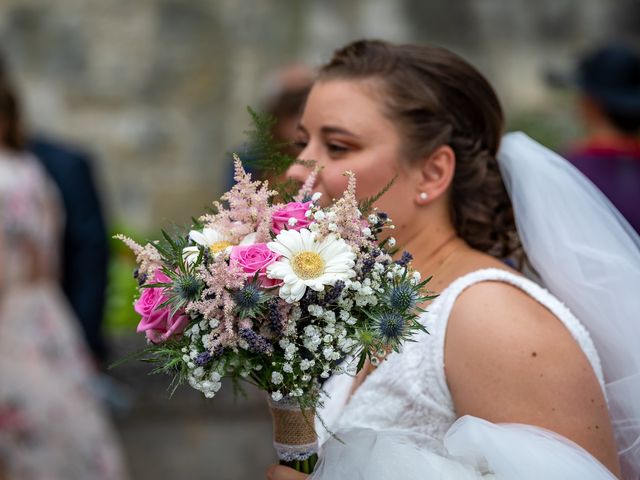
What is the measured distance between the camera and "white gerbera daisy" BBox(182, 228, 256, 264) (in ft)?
6.92

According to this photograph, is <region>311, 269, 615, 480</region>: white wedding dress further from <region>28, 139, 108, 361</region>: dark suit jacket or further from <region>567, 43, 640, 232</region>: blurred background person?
<region>28, 139, 108, 361</region>: dark suit jacket

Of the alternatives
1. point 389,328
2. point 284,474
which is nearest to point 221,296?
point 389,328

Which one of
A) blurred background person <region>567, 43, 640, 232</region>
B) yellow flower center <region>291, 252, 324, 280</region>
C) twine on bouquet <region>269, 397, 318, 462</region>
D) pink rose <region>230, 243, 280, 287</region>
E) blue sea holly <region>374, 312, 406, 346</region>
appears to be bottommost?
blurred background person <region>567, 43, 640, 232</region>

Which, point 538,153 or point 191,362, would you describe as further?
point 538,153

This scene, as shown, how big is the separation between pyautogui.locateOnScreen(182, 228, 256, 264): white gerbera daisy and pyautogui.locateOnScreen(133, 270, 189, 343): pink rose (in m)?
0.07

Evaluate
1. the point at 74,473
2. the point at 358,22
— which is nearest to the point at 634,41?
the point at 358,22

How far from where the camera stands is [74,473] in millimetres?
5043

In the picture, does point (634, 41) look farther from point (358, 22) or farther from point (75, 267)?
point (75, 267)

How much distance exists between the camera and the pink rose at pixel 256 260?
2.04 m

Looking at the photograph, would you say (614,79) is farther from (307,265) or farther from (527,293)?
(307,265)

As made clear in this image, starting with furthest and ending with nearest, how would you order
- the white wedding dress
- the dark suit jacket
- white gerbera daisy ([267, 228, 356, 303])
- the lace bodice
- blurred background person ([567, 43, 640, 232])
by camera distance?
the dark suit jacket, blurred background person ([567, 43, 640, 232]), the lace bodice, the white wedding dress, white gerbera daisy ([267, 228, 356, 303])

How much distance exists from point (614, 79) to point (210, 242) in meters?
3.10

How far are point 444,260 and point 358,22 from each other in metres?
4.71

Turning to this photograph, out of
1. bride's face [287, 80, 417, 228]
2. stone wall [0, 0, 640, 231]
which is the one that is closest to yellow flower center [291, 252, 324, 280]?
bride's face [287, 80, 417, 228]
